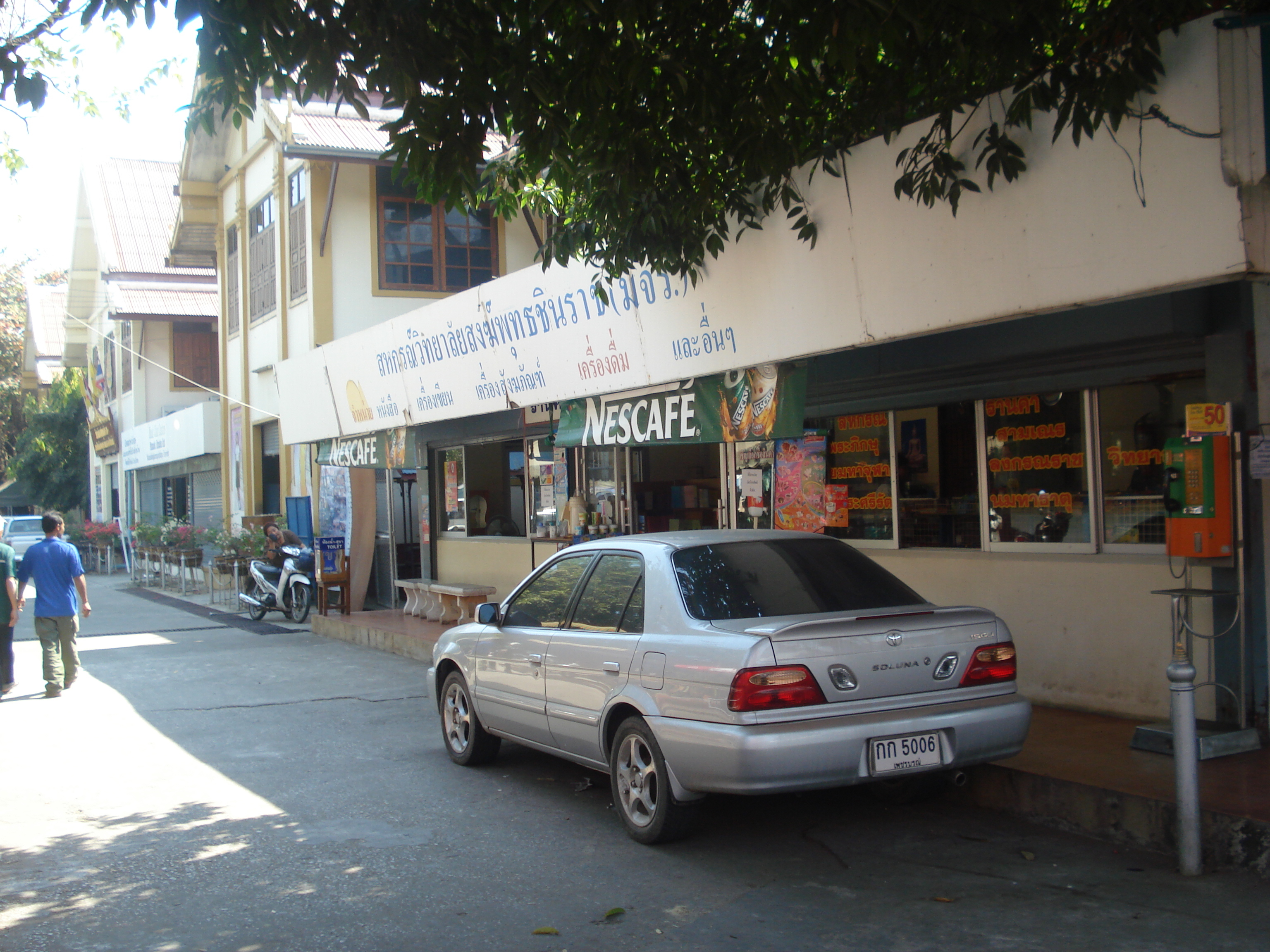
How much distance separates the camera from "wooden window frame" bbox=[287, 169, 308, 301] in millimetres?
19438

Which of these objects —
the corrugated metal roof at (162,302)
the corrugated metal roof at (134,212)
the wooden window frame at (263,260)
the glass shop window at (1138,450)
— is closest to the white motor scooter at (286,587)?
the wooden window frame at (263,260)

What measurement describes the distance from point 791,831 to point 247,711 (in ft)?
19.2

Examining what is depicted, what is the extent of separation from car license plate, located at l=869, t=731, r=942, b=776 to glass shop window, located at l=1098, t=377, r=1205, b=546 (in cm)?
301

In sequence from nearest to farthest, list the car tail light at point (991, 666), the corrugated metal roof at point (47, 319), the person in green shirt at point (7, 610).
A: the car tail light at point (991, 666), the person in green shirt at point (7, 610), the corrugated metal roof at point (47, 319)

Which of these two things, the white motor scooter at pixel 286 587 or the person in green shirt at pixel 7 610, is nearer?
the person in green shirt at pixel 7 610

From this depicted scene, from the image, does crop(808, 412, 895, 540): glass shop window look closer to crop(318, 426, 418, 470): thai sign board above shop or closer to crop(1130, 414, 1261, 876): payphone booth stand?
crop(1130, 414, 1261, 876): payphone booth stand

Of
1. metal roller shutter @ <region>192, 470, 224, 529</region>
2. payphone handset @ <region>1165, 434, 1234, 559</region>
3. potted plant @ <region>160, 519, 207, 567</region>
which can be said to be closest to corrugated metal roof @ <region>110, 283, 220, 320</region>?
metal roller shutter @ <region>192, 470, 224, 529</region>

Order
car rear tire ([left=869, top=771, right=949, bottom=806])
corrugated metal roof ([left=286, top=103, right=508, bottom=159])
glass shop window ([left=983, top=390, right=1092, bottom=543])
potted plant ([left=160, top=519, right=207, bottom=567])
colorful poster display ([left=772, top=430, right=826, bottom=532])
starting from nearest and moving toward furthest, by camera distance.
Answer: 1. car rear tire ([left=869, top=771, right=949, bottom=806])
2. glass shop window ([left=983, top=390, right=1092, bottom=543])
3. colorful poster display ([left=772, top=430, right=826, bottom=532])
4. corrugated metal roof ([left=286, top=103, right=508, bottom=159])
5. potted plant ([left=160, top=519, right=207, bottom=567])

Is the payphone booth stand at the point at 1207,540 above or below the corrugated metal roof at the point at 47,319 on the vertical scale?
below

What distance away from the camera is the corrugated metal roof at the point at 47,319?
143 ft

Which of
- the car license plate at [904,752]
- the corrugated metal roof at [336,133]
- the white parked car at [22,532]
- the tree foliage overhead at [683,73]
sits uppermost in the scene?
the corrugated metal roof at [336,133]

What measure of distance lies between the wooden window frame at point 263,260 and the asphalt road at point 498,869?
14517 millimetres

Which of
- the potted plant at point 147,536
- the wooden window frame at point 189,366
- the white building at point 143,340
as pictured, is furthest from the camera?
the wooden window frame at point 189,366

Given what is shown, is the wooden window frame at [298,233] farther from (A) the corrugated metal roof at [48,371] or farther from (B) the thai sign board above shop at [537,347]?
(A) the corrugated metal roof at [48,371]
